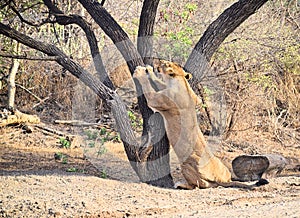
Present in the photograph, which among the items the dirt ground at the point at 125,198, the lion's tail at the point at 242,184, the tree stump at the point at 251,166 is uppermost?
the tree stump at the point at 251,166

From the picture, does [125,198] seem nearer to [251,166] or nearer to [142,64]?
[142,64]

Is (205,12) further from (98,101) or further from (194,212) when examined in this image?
(194,212)

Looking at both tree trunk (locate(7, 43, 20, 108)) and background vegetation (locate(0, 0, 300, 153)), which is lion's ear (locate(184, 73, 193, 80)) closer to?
background vegetation (locate(0, 0, 300, 153))

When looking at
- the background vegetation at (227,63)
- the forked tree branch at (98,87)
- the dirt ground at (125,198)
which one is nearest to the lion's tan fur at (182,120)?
the dirt ground at (125,198)

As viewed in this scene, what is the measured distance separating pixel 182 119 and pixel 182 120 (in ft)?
0.04

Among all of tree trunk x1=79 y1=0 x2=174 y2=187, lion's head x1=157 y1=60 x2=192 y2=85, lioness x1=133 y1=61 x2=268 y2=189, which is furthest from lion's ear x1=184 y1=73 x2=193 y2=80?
tree trunk x1=79 y1=0 x2=174 y2=187

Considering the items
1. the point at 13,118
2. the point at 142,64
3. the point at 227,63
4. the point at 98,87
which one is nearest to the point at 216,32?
the point at 142,64

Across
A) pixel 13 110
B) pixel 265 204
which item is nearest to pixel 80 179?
pixel 265 204

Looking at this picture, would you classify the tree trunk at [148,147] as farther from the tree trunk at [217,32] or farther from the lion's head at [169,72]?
the tree trunk at [217,32]

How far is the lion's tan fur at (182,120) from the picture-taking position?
21.3 feet

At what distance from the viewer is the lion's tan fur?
6.50 metres

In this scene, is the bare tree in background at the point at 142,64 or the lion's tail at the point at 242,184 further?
the bare tree in background at the point at 142,64

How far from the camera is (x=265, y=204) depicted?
5910 mm

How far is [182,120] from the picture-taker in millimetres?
6645
